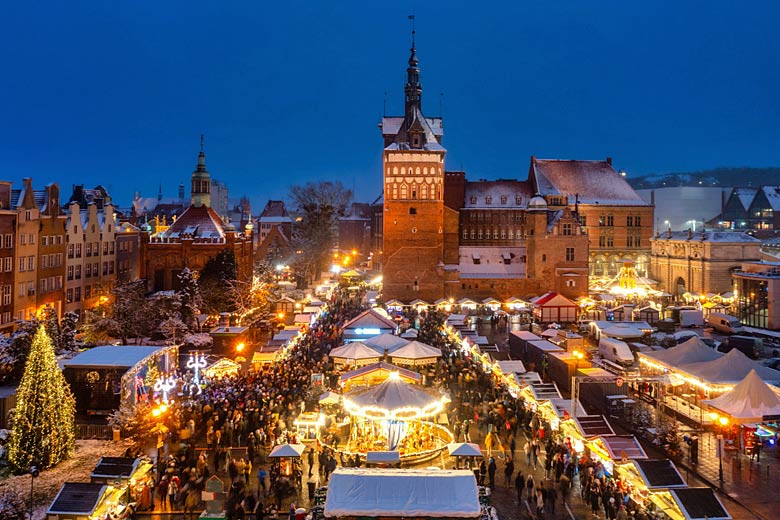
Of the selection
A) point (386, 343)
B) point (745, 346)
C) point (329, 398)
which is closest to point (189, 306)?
point (386, 343)

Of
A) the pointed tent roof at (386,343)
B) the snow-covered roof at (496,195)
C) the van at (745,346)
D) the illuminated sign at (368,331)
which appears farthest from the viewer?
the snow-covered roof at (496,195)

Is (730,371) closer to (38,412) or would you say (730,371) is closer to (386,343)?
(386,343)

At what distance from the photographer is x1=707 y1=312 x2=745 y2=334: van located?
40375mm

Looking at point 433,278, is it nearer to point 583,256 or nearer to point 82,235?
point 583,256

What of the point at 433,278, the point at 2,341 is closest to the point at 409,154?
the point at 433,278

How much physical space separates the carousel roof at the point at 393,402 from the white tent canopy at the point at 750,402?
926 centimetres

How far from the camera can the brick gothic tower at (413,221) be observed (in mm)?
A: 52094

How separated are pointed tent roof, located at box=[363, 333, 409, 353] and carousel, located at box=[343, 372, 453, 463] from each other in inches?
356

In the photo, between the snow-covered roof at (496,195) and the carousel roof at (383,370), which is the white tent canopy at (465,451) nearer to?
the carousel roof at (383,370)

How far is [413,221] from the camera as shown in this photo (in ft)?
172

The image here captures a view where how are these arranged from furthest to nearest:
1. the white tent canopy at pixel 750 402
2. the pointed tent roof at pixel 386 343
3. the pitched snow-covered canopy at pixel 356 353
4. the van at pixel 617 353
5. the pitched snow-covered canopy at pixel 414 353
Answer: the van at pixel 617 353
the pointed tent roof at pixel 386 343
the pitched snow-covered canopy at pixel 414 353
the pitched snow-covered canopy at pixel 356 353
the white tent canopy at pixel 750 402

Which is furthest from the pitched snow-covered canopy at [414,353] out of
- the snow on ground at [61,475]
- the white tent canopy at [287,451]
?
the snow on ground at [61,475]

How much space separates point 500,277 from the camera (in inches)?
2056

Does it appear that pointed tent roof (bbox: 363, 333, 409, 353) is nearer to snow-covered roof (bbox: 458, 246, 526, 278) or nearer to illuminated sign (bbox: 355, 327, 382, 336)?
illuminated sign (bbox: 355, 327, 382, 336)
